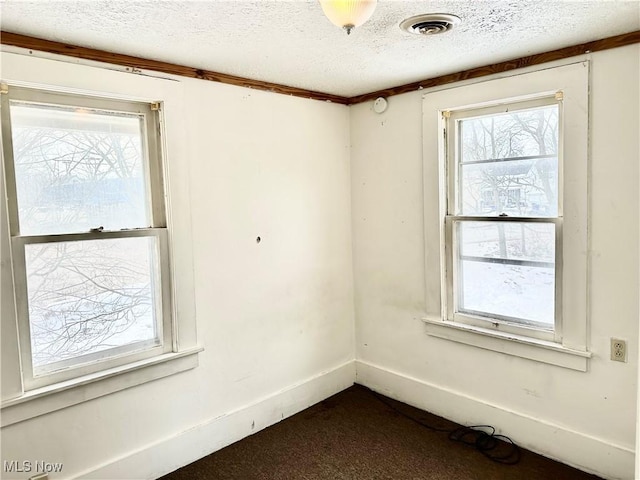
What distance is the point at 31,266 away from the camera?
6.75 ft

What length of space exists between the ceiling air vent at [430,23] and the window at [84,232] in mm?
1444

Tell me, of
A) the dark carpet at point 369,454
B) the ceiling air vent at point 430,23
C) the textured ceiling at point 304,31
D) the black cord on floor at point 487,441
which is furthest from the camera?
the black cord on floor at point 487,441

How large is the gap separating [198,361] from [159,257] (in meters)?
0.68

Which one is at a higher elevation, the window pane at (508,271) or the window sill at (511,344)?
the window pane at (508,271)

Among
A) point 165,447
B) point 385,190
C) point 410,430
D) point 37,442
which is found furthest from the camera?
point 385,190

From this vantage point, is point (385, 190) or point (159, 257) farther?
point (385, 190)

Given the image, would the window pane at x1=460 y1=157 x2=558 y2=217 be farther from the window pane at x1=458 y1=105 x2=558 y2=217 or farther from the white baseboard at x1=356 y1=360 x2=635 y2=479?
the white baseboard at x1=356 y1=360 x2=635 y2=479

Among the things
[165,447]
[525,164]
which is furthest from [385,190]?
[165,447]

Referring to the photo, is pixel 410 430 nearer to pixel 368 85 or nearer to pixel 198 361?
pixel 198 361

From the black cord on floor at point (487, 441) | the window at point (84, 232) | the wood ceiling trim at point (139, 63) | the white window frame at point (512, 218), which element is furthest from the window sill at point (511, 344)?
the wood ceiling trim at point (139, 63)

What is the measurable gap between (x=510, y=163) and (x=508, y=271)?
2.19ft

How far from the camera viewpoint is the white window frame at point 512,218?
2.34 metres

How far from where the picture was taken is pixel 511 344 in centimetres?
266

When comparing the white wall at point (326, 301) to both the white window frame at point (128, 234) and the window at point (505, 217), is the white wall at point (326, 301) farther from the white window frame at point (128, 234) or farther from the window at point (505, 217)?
the window at point (505, 217)
